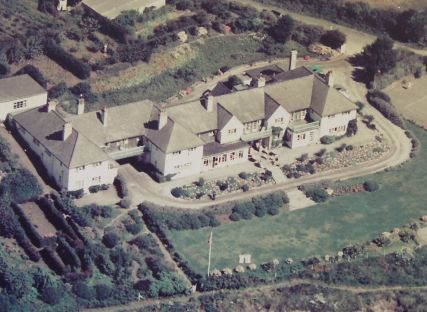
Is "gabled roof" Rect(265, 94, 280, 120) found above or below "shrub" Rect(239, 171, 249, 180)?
above

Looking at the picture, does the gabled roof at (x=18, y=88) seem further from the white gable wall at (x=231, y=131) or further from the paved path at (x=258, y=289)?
the paved path at (x=258, y=289)

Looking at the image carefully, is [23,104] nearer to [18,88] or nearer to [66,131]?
[18,88]

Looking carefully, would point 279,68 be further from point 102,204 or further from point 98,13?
point 102,204

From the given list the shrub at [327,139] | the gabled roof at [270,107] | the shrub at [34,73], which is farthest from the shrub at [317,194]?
the shrub at [34,73]

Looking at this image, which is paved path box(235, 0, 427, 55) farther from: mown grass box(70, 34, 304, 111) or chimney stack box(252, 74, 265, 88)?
chimney stack box(252, 74, 265, 88)

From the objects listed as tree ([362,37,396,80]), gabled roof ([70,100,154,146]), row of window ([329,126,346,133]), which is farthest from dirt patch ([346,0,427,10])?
gabled roof ([70,100,154,146])

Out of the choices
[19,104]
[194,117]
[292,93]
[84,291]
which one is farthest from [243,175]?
[84,291]

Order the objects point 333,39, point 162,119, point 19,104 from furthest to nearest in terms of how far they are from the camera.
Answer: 1. point 333,39
2. point 19,104
3. point 162,119
